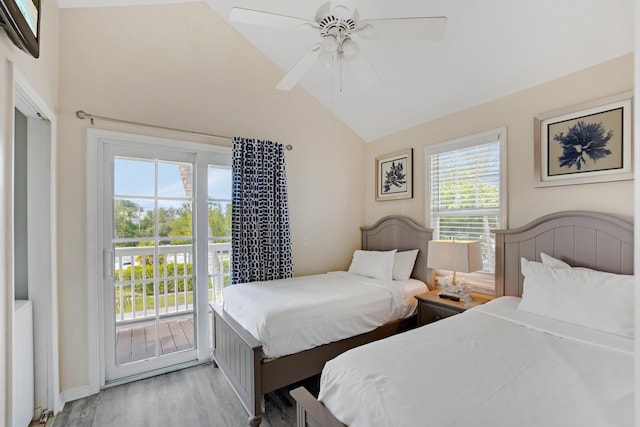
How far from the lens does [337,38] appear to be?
171 centimetres

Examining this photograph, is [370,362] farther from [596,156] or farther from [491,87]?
[491,87]

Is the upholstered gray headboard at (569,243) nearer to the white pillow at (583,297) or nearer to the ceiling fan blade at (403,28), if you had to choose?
the white pillow at (583,297)

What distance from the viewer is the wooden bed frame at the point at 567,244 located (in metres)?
1.91

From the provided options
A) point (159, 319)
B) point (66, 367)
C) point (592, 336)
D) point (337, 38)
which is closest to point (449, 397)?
point (592, 336)

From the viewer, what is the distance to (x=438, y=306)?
2541 mm

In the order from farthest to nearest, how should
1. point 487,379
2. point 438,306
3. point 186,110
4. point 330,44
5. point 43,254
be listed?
point 186,110 → point 438,306 → point 43,254 → point 330,44 → point 487,379

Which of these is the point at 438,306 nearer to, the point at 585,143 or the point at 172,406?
the point at 585,143

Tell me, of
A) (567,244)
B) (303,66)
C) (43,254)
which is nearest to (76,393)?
(43,254)

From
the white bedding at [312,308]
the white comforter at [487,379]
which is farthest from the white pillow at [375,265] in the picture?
the white comforter at [487,379]

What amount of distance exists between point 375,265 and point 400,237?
0.51 m

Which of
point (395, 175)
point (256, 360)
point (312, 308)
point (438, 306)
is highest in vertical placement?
point (395, 175)

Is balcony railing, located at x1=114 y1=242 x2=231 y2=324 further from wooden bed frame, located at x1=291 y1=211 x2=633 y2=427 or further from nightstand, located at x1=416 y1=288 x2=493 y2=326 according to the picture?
nightstand, located at x1=416 y1=288 x2=493 y2=326

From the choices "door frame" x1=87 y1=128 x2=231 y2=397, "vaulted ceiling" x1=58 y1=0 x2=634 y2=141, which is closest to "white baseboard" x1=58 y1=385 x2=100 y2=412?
"door frame" x1=87 y1=128 x2=231 y2=397

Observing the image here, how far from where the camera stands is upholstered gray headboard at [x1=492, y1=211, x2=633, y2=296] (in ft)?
6.31
